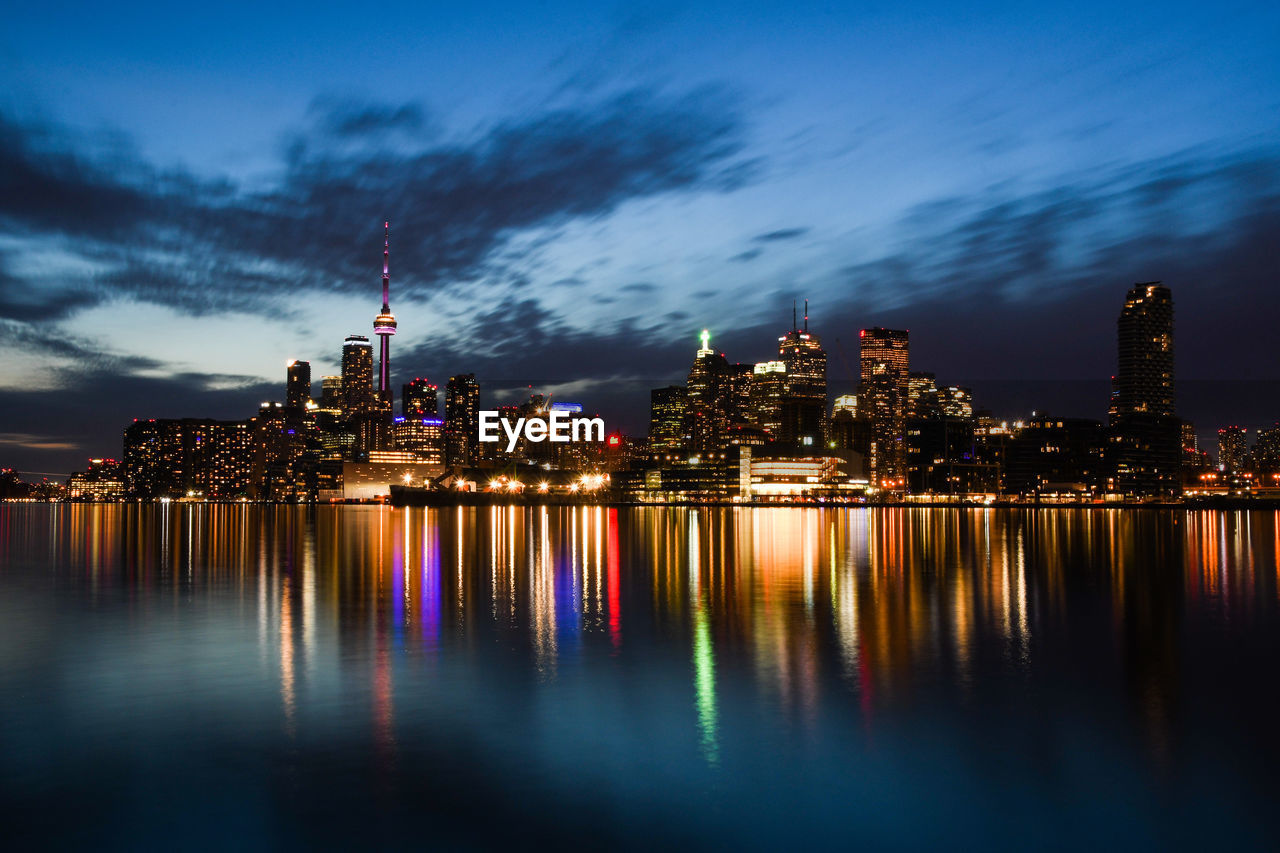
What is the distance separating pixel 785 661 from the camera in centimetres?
2336

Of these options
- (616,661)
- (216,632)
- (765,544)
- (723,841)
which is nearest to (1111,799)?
(723,841)

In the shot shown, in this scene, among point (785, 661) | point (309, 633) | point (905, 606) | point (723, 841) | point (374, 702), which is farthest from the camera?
point (905, 606)

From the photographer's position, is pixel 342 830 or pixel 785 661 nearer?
pixel 342 830

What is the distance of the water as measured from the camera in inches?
500

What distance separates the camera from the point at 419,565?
5156 cm

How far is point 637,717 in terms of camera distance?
18062 millimetres

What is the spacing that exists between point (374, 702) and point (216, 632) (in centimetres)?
1092

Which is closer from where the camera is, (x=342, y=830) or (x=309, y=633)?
(x=342, y=830)

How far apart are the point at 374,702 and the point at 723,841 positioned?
363 inches

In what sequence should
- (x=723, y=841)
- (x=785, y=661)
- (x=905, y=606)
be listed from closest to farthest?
(x=723, y=841) < (x=785, y=661) < (x=905, y=606)

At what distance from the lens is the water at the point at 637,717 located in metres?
12.7

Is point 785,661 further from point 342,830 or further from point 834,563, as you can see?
point 834,563

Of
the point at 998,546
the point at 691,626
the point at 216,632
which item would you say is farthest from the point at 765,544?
the point at 216,632

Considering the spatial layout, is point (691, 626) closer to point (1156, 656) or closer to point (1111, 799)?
point (1156, 656)
